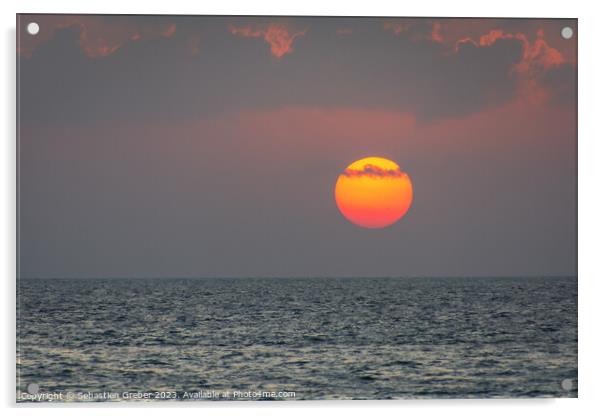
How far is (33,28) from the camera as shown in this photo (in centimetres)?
954

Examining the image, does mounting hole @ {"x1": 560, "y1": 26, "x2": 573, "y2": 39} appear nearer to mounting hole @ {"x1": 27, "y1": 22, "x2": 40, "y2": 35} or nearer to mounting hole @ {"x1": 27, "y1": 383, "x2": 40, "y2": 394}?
mounting hole @ {"x1": 27, "y1": 22, "x2": 40, "y2": 35}

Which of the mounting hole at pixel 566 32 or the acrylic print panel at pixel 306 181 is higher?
the mounting hole at pixel 566 32

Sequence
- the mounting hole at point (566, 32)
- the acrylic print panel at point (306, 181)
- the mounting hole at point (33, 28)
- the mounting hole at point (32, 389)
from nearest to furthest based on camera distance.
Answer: the mounting hole at point (32, 389)
the mounting hole at point (33, 28)
the acrylic print panel at point (306, 181)
the mounting hole at point (566, 32)

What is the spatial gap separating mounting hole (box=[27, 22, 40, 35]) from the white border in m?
0.14

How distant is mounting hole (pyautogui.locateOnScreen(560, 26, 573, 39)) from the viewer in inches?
388

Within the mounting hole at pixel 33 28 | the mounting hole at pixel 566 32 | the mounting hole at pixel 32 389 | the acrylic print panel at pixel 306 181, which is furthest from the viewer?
the mounting hole at pixel 566 32

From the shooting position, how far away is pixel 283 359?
10.5 metres

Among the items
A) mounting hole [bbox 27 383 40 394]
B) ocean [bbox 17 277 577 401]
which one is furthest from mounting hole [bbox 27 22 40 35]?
mounting hole [bbox 27 383 40 394]

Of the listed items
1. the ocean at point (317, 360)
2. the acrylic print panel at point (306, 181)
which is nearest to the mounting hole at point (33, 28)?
the acrylic print panel at point (306, 181)

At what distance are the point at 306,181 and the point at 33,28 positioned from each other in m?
3.53
